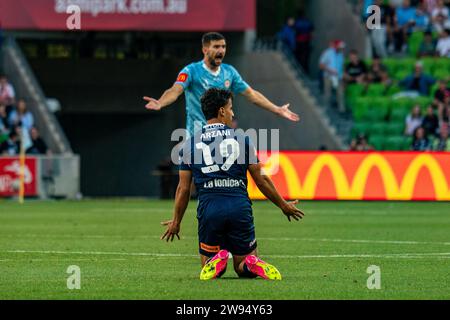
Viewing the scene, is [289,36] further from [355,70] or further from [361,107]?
[361,107]

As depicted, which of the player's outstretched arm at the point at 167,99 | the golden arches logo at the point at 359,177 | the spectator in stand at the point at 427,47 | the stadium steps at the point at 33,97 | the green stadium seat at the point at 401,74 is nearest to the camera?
the player's outstretched arm at the point at 167,99

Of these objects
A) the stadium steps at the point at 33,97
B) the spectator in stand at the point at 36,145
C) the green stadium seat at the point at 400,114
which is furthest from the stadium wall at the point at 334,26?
the spectator in stand at the point at 36,145

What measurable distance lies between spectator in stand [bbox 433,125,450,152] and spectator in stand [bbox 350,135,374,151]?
177 cm

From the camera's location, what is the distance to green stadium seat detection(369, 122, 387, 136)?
35.3 m

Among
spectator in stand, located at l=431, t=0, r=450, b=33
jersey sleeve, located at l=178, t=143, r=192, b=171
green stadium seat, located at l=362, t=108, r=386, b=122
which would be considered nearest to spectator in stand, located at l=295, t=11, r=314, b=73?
spectator in stand, located at l=431, t=0, r=450, b=33

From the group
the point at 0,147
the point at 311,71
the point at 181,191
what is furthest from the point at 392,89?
the point at 181,191

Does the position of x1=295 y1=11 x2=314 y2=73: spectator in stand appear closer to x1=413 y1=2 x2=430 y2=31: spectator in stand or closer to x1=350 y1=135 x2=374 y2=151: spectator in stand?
x1=413 y1=2 x2=430 y2=31: spectator in stand

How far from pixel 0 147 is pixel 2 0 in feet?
16.9

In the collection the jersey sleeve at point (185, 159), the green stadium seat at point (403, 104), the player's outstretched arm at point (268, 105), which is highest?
the player's outstretched arm at point (268, 105)

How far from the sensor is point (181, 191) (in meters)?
12.8

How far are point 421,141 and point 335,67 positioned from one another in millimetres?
4967

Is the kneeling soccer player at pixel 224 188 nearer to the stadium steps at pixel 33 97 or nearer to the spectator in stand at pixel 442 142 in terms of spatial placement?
the spectator in stand at pixel 442 142

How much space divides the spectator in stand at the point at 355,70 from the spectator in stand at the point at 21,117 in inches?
345

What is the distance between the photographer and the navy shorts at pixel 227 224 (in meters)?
12.5
